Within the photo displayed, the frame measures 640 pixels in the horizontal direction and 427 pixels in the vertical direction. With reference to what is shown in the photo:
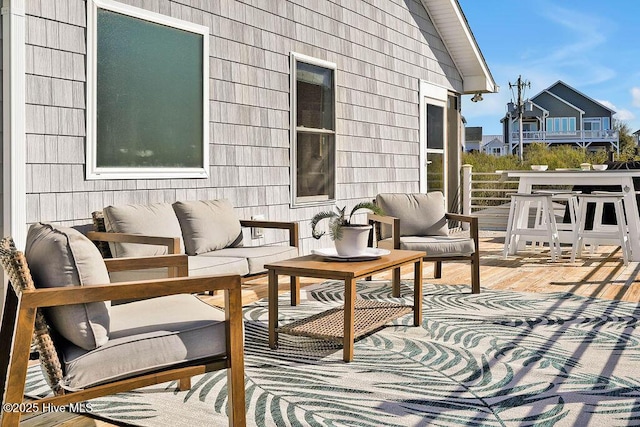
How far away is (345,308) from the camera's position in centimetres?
343

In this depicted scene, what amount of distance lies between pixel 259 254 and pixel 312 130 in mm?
2329

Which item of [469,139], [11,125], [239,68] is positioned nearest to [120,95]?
[11,125]

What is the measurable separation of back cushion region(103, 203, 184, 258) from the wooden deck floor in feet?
2.07

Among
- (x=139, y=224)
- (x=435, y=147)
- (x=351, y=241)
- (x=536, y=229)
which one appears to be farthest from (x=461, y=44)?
(x=139, y=224)

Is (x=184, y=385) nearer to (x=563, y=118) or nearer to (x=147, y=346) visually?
(x=147, y=346)

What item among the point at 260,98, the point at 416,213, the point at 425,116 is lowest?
the point at 416,213

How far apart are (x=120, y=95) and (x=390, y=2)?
15.2ft

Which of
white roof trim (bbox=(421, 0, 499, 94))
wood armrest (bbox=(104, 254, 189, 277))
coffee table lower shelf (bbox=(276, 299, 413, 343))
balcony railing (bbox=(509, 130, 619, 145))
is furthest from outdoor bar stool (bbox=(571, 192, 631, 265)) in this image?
balcony railing (bbox=(509, 130, 619, 145))

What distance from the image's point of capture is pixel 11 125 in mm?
3836

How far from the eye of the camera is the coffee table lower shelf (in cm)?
361

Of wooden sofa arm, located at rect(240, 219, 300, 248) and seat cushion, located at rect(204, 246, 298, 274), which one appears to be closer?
seat cushion, located at rect(204, 246, 298, 274)

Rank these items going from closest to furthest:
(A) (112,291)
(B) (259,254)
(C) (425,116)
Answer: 1. (A) (112,291)
2. (B) (259,254)
3. (C) (425,116)

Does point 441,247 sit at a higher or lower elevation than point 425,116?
lower

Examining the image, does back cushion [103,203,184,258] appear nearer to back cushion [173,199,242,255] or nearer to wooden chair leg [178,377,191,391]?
back cushion [173,199,242,255]
